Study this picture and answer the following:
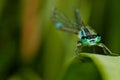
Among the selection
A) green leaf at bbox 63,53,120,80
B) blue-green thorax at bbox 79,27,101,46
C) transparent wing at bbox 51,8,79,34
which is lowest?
green leaf at bbox 63,53,120,80

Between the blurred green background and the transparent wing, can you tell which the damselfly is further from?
the blurred green background

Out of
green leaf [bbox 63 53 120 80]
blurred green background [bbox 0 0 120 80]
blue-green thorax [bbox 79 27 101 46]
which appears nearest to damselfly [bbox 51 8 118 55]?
blue-green thorax [bbox 79 27 101 46]

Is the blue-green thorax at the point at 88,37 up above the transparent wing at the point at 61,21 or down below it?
below

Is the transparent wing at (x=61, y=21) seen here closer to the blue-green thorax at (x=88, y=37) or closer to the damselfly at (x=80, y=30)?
the damselfly at (x=80, y=30)

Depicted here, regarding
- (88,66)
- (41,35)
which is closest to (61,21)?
(88,66)

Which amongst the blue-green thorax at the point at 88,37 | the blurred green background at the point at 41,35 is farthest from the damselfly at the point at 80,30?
the blurred green background at the point at 41,35

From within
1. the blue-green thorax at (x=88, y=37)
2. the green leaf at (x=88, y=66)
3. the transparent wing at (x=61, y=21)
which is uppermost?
the transparent wing at (x=61, y=21)

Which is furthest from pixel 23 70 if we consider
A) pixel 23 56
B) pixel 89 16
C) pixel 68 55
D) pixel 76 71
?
pixel 76 71

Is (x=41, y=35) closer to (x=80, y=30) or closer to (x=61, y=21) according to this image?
(x=61, y=21)
